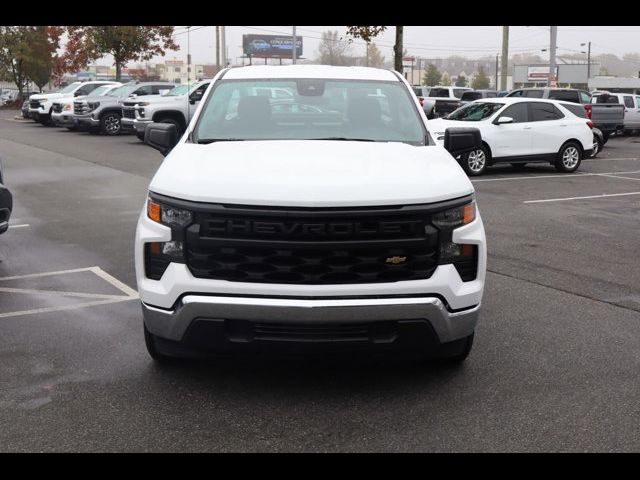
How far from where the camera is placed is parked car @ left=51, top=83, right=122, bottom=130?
3007cm

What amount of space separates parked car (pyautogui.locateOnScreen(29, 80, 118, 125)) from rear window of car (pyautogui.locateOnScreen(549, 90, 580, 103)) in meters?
18.5

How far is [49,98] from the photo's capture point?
113 feet

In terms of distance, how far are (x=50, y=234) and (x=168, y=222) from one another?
18.7 ft

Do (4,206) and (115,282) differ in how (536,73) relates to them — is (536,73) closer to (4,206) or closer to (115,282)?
(115,282)

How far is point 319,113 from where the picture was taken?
18.6ft

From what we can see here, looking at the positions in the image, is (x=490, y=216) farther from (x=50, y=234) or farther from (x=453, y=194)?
(x=453, y=194)

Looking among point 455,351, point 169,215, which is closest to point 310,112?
point 169,215

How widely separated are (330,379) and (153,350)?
3.58 feet

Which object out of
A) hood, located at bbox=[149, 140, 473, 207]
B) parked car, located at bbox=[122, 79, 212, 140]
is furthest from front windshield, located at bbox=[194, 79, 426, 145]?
parked car, located at bbox=[122, 79, 212, 140]

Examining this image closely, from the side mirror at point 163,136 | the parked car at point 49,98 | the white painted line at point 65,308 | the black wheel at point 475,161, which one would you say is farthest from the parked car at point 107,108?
the side mirror at point 163,136
